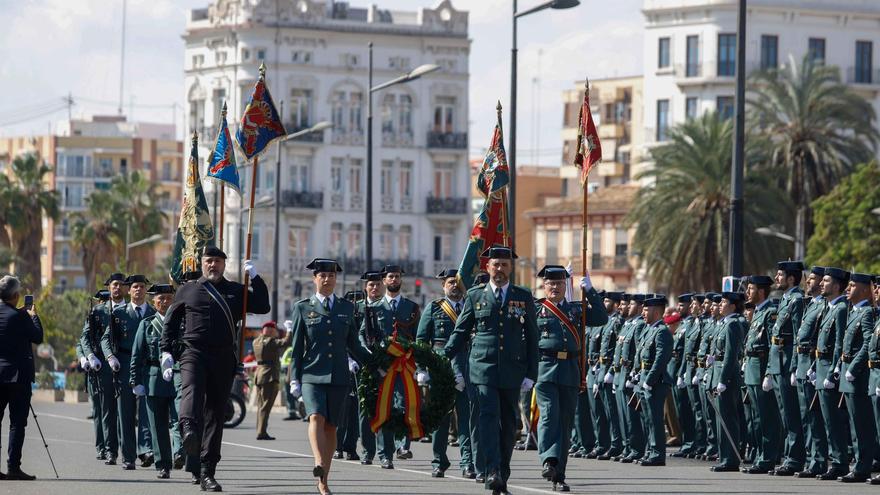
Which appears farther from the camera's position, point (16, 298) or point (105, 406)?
point (105, 406)

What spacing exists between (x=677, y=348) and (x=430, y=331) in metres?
4.65

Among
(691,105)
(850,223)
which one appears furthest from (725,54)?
(850,223)

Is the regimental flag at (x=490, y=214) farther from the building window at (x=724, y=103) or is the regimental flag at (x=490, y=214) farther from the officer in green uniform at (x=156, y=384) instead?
the building window at (x=724, y=103)

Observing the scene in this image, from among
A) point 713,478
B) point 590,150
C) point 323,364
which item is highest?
point 590,150

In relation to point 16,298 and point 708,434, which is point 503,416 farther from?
point 708,434

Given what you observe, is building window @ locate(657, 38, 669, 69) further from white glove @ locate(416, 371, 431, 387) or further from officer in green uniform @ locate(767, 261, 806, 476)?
white glove @ locate(416, 371, 431, 387)

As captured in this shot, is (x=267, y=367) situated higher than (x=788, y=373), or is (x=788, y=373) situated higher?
(x=788, y=373)

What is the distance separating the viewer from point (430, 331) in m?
21.8

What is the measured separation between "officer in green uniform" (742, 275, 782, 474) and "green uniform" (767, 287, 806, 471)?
0.25 meters

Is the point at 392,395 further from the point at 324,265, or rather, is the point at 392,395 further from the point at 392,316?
the point at 392,316

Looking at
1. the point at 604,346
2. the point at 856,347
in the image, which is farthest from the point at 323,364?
the point at 604,346

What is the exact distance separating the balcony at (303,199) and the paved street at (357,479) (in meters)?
62.4

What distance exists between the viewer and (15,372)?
1973 centimetres

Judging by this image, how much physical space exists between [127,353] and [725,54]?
66.5 m
